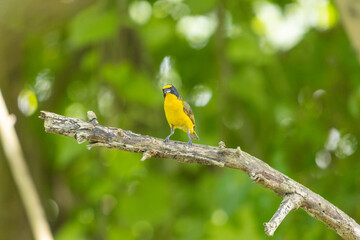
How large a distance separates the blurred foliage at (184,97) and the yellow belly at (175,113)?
3.13 feet

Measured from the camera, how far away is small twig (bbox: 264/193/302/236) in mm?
1714

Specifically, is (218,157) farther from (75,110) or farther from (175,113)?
(75,110)

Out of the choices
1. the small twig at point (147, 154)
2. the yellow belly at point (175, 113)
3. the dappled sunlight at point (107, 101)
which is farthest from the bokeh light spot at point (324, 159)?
the small twig at point (147, 154)

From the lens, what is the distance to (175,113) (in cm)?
259

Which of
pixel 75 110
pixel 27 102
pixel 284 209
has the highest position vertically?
pixel 27 102

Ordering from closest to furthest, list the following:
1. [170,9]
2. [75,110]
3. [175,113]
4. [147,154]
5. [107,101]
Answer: [147,154] → [175,113] → [107,101] → [170,9] → [75,110]

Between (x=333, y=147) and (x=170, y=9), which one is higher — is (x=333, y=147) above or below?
below

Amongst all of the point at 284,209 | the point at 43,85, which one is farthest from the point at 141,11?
the point at 284,209

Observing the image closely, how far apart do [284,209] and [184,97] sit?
256cm

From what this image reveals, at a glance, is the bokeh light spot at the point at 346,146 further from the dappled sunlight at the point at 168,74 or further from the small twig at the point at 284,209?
the small twig at the point at 284,209

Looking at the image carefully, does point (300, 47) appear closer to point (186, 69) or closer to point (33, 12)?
point (186, 69)

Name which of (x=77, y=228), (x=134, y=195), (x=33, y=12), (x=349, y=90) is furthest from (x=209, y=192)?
(x=33, y=12)

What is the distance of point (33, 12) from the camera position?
4723 millimetres

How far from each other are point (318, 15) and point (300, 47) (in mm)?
757
